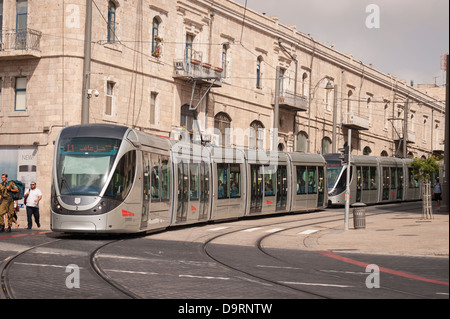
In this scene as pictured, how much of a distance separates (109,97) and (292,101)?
17.4 meters

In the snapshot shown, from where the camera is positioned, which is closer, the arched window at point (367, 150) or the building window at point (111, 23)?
the building window at point (111, 23)

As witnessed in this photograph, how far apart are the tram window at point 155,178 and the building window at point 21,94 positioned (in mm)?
13199

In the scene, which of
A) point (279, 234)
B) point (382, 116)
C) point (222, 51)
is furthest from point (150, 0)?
point (382, 116)

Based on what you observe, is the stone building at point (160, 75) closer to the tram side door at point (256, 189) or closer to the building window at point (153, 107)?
the building window at point (153, 107)

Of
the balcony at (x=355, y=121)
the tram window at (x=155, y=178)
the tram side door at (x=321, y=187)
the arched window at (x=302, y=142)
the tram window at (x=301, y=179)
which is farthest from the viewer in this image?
the balcony at (x=355, y=121)

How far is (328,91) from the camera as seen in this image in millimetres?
55219

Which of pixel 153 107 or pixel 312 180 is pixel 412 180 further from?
pixel 153 107

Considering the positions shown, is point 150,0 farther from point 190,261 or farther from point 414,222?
point 190,261

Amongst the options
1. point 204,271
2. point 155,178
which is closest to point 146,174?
point 155,178

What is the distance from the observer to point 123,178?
60.1 ft

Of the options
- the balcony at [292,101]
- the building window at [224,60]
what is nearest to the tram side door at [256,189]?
the building window at [224,60]

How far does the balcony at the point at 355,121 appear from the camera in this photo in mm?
55906

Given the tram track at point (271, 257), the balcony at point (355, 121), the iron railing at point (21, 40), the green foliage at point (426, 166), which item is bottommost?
the tram track at point (271, 257)

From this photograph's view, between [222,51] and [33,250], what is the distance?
90.4ft
